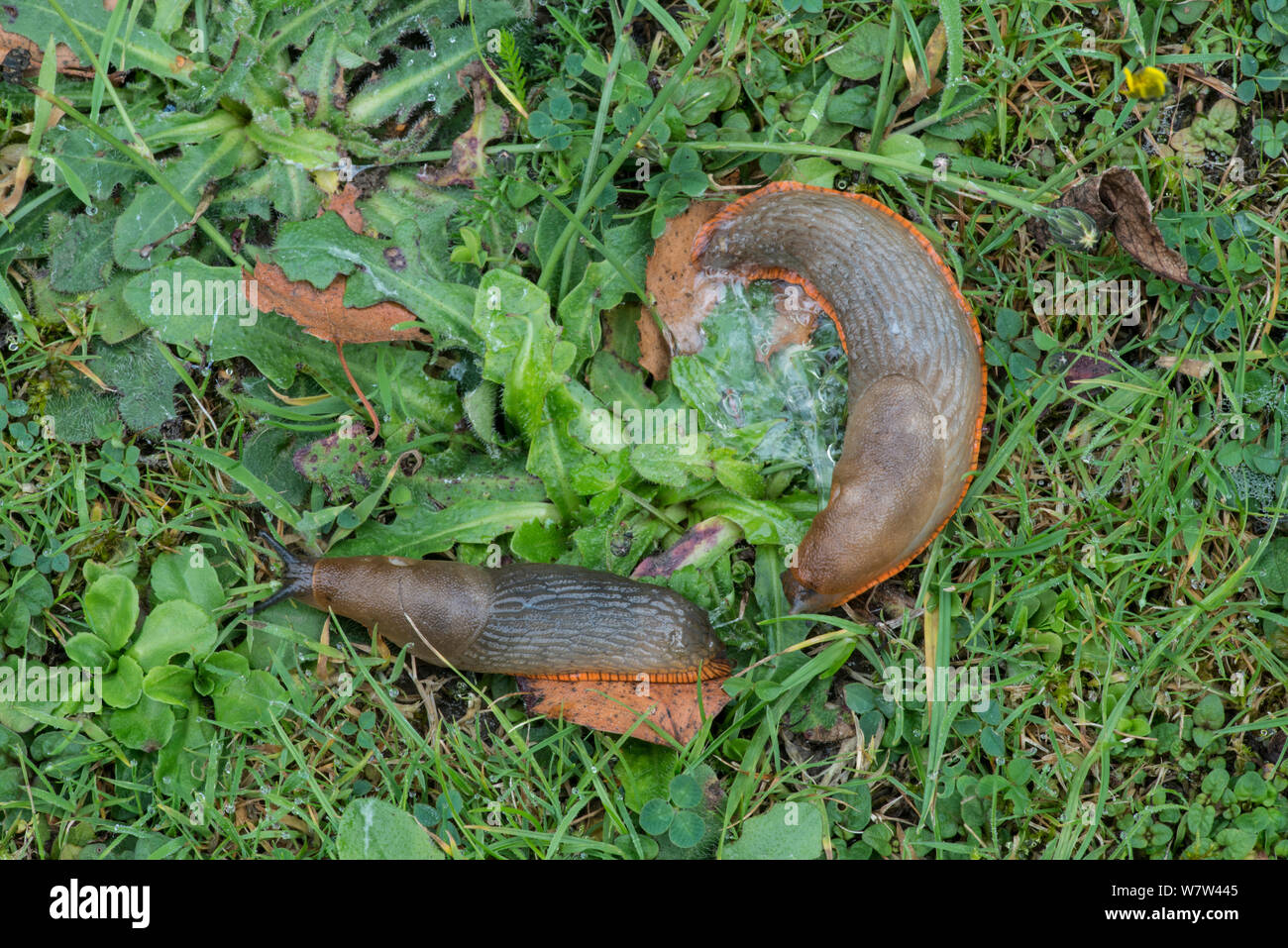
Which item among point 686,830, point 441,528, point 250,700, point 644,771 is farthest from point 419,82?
point 686,830

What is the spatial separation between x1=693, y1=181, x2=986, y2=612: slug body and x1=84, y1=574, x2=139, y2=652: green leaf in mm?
2602

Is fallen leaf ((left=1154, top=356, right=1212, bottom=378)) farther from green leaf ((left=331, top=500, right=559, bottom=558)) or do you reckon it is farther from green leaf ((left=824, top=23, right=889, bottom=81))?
green leaf ((left=331, top=500, right=559, bottom=558))

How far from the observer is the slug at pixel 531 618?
3682 millimetres

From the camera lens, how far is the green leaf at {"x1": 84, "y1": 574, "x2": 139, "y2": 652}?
385 cm

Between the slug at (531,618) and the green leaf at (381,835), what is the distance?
0.61 m

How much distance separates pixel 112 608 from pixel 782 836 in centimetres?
278

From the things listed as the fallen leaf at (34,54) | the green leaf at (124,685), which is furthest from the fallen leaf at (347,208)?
the green leaf at (124,685)

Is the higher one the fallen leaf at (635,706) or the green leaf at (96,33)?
the green leaf at (96,33)

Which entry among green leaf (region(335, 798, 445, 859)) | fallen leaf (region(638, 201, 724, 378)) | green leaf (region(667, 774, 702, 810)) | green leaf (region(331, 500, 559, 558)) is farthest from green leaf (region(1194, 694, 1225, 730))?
green leaf (region(335, 798, 445, 859))

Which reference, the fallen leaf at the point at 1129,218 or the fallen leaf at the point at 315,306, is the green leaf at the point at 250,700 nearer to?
the fallen leaf at the point at 315,306

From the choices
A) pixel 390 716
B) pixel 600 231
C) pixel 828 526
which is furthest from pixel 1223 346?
pixel 390 716

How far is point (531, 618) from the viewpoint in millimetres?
3703

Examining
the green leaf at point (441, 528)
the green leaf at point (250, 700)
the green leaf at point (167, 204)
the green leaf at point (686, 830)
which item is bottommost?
the green leaf at point (686, 830)

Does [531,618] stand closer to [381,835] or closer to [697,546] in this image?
[697,546]
